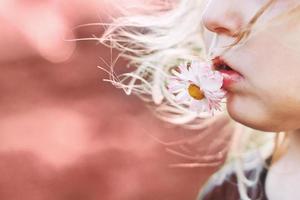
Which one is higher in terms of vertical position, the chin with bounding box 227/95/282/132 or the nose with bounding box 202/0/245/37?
the nose with bounding box 202/0/245/37

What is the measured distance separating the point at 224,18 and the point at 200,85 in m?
0.05

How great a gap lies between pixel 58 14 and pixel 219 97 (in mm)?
1963

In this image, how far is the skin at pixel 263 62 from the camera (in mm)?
563

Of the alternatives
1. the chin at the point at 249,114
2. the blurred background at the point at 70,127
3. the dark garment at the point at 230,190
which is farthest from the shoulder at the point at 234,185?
the blurred background at the point at 70,127

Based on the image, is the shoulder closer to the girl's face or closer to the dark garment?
the dark garment

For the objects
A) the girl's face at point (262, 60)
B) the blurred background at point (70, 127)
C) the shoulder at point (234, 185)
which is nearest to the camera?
the girl's face at point (262, 60)

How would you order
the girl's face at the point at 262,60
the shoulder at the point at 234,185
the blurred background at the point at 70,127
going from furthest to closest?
the blurred background at the point at 70,127 < the shoulder at the point at 234,185 < the girl's face at the point at 262,60

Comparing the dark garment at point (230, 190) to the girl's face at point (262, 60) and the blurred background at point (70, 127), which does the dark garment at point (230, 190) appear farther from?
Answer: the blurred background at point (70, 127)

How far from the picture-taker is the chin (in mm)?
591

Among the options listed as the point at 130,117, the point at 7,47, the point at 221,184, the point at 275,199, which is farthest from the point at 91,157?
the point at 275,199

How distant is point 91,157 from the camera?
6.19ft

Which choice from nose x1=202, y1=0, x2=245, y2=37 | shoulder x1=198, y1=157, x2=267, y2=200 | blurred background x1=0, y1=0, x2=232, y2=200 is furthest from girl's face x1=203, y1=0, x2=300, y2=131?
blurred background x1=0, y1=0, x2=232, y2=200

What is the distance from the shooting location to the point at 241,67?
1.90ft

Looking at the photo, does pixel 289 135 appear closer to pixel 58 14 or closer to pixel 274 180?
pixel 274 180
